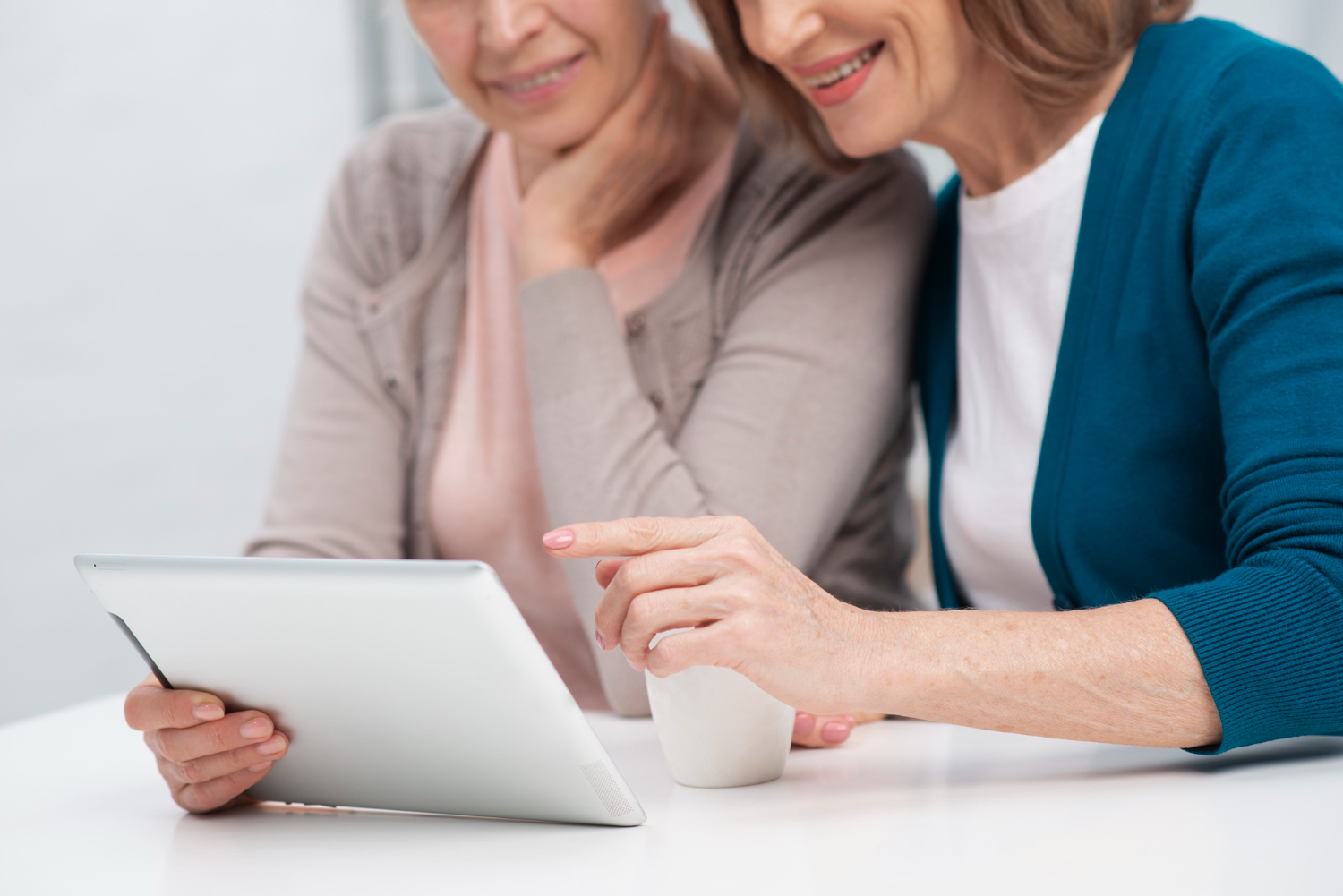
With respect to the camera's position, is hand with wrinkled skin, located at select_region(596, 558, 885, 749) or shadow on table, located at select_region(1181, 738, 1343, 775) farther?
hand with wrinkled skin, located at select_region(596, 558, 885, 749)

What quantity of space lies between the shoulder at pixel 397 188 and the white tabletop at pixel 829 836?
69 cm

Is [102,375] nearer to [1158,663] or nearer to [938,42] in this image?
[938,42]

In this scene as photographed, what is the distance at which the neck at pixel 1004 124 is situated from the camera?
3.40ft

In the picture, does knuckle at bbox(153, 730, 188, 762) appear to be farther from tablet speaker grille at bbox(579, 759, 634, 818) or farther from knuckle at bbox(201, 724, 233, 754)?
tablet speaker grille at bbox(579, 759, 634, 818)

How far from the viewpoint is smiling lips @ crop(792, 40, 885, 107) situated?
1.04 meters

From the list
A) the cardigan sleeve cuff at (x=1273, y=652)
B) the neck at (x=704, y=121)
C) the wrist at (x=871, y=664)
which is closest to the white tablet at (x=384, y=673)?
the wrist at (x=871, y=664)

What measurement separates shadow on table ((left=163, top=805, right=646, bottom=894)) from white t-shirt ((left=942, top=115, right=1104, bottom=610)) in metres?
0.54

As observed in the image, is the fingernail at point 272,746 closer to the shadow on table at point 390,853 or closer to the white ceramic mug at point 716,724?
the shadow on table at point 390,853

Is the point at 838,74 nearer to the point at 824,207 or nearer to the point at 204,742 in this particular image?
the point at 824,207

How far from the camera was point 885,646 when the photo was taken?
71 cm

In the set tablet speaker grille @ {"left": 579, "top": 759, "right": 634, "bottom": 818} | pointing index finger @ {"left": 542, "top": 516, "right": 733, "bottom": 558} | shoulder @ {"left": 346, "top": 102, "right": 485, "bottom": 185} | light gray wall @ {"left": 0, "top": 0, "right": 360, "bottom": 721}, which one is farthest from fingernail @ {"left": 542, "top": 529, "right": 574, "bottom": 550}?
light gray wall @ {"left": 0, "top": 0, "right": 360, "bottom": 721}

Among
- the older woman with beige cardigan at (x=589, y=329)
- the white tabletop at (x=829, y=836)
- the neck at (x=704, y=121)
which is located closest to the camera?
the white tabletop at (x=829, y=836)

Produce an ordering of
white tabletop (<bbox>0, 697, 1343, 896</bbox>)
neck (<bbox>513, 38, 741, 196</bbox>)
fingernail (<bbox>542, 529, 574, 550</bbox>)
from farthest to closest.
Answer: neck (<bbox>513, 38, 741, 196</bbox>), fingernail (<bbox>542, 529, 574, 550</bbox>), white tabletop (<bbox>0, 697, 1343, 896</bbox>)

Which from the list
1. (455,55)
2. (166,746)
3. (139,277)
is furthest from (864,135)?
(139,277)
